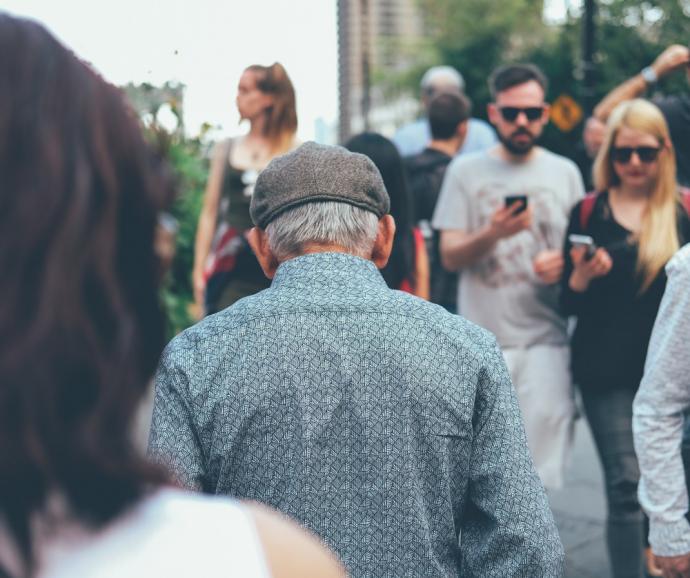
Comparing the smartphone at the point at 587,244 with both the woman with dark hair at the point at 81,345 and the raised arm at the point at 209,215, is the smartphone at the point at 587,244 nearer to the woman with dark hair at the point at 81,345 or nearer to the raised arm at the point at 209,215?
the raised arm at the point at 209,215

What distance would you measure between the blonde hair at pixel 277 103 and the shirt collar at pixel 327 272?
284 centimetres

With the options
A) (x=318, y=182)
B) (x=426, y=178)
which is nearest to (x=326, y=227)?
(x=318, y=182)

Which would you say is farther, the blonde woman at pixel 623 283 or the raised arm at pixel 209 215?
the raised arm at pixel 209 215

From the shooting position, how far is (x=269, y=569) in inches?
42.3

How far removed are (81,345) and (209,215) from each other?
441cm

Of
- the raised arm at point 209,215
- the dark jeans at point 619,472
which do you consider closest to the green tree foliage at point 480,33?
the raised arm at point 209,215

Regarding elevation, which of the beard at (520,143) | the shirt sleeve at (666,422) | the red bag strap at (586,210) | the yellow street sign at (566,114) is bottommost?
the yellow street sign at (566,114)

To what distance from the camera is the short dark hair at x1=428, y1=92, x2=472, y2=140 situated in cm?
592

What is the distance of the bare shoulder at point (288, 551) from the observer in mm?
1082

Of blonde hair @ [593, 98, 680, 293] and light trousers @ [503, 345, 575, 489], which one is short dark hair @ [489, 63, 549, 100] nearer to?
blonde hair @ [593, 98, 680, 293]

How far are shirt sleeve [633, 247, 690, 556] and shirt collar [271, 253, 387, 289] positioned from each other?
1.02 metres

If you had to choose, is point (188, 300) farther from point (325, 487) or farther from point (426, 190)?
point (325, 487)

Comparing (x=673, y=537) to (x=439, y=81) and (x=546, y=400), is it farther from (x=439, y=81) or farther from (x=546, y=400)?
(x=439, y=81)

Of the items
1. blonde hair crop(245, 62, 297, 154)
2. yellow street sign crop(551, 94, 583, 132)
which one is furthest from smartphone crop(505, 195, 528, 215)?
yellow street sign crop(551, 94, 583, 132)
